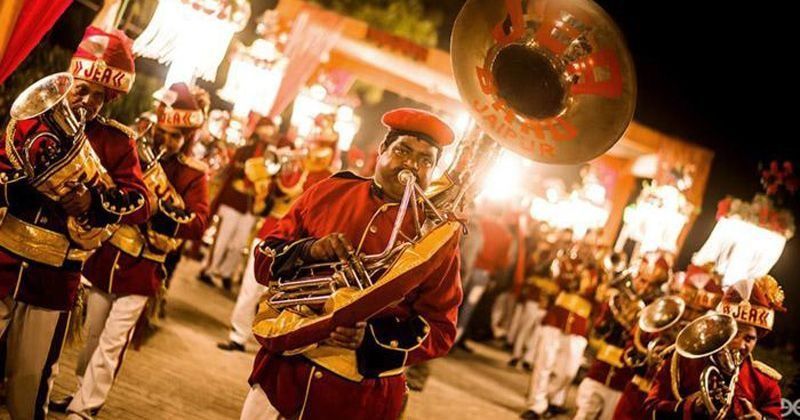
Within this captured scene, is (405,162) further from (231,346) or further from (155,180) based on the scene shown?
(231,346)

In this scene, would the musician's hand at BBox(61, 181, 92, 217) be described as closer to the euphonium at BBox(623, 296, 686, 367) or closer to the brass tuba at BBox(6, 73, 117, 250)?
the brass tuba at BBox(6, 73, 117, 250)

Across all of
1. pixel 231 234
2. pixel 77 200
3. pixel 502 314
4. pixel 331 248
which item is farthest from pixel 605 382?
pixel 502 314

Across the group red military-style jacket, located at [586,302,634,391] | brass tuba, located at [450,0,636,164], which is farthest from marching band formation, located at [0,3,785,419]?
red military-style jacket, located at [586,302,634,391]

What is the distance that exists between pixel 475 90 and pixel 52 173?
6.68 ft

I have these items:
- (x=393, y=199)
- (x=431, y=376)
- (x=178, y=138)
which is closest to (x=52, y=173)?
(x=393, y=199)

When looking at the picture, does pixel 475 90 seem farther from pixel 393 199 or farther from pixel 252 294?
pixel 252 294

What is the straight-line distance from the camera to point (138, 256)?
534cm

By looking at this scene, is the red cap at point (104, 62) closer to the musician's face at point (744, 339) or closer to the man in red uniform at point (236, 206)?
the musician's face at point (744, 339)

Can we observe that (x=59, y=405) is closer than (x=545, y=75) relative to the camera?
No

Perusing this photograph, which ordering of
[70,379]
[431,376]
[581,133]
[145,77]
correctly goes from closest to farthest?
[581,133] → [70,379] → [431,376] → [145,77]

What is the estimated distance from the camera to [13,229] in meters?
3.89

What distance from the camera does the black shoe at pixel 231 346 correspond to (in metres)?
8.34

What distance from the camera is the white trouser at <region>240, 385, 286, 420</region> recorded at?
137 inches

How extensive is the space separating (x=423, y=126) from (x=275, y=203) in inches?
266
